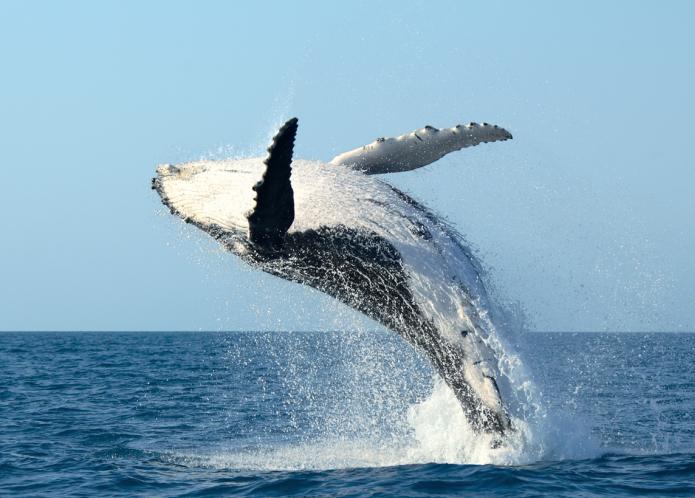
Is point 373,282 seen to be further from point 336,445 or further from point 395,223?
point 336,445

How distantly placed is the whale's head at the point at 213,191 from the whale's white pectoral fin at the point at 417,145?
1123mm

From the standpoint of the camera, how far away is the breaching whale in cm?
804

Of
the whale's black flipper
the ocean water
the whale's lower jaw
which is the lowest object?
the ocean water

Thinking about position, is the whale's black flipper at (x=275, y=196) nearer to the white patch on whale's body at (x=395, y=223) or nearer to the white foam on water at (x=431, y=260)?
the white foam on water at (x=431, y=260)

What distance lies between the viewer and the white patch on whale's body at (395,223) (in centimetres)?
812

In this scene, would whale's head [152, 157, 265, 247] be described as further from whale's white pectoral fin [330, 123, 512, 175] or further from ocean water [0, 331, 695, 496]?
ocean water [0, 331, 695, 496]

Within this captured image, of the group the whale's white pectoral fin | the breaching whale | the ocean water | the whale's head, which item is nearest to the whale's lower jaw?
the breaching whale

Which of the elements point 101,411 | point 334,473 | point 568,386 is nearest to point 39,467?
point 334,473

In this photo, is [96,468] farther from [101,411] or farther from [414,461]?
[101,411]

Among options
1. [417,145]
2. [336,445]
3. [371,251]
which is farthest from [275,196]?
[336,445]

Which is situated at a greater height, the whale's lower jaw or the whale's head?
the whale's head

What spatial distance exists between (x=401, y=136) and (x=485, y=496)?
349 cm

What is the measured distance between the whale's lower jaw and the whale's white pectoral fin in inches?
46.6

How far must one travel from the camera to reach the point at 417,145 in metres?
9.12
